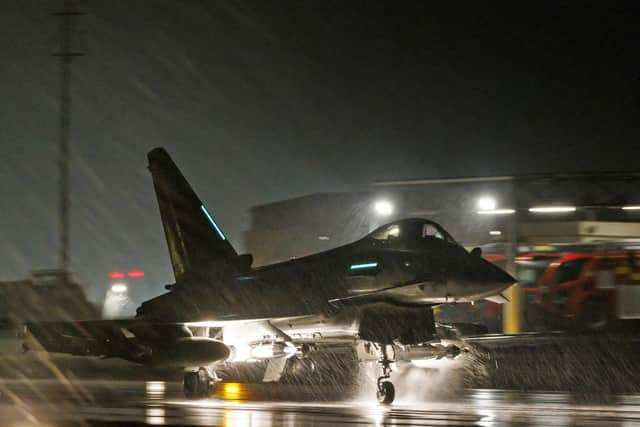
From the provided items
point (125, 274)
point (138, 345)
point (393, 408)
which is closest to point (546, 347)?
point (393, 408)

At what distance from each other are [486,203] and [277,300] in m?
10.6

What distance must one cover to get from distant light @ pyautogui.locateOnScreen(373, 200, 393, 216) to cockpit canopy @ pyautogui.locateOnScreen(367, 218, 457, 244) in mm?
10387

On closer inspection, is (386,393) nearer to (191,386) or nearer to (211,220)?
(191,386)

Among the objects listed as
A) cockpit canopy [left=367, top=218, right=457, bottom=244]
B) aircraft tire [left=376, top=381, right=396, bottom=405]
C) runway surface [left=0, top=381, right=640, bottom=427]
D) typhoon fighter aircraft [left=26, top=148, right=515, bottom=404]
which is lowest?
runway surface [left=0, top=381, right=640, bottom=427]

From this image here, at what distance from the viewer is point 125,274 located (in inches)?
1373

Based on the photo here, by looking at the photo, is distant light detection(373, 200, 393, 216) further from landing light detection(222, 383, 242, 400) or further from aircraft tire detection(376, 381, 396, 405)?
aircraft tire detection(376, 381, 396, 405)

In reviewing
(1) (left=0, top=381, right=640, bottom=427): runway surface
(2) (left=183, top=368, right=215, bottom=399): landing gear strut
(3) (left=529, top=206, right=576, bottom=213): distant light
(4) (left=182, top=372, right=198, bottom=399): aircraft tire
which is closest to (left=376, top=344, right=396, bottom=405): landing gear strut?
(1) (left=0, top=381, right=640, bottom=427): runway surface

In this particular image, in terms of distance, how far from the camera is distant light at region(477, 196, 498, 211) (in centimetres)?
2412

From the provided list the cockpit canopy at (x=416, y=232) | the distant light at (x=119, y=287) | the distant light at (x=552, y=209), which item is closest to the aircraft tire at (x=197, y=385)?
the cockpit canopy at (x=416, y=232)

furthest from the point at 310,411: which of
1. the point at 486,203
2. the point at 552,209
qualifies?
the point at 552,209

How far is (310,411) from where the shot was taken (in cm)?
1277

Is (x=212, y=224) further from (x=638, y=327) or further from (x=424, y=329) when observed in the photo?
(x=638, y=327)

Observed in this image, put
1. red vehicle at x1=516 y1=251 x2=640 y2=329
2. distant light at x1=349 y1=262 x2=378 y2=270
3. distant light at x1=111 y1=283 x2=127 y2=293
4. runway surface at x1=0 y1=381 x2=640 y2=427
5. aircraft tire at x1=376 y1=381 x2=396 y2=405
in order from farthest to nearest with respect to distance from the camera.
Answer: distant light at x1=111 y1=283 x2=127 y2=293 → red vehicle at x1=516 y1=251 x2=640 y2=329 → distant light at x1=349 y1=262 x2=378 y2=270 → aircraft tire at x1=376 y1=381 x2=396 y2=405 → runway surface at x1=0 y1=381 x2=640 y2=427

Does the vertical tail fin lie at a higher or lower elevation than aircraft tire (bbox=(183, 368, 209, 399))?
higher
